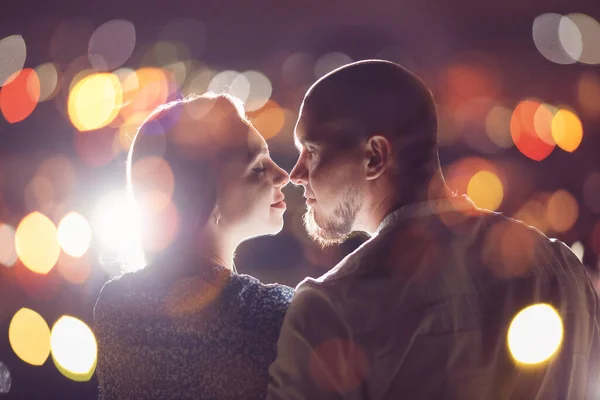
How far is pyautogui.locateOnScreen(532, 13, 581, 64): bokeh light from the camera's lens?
3949mm

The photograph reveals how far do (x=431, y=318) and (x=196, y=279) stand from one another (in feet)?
1.60

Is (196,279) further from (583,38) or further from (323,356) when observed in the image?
(583,38)

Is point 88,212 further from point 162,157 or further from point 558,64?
point 558,64

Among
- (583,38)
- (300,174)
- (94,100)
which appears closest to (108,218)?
(94,100)

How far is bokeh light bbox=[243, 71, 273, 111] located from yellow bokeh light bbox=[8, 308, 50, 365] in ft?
6.78

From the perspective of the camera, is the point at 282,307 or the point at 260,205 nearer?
the point at 282,307

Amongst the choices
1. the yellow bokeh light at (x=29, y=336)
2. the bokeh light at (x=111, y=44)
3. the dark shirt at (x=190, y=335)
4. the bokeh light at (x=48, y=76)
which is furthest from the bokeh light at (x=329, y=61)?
the dark shirt at (x=190, y=335)

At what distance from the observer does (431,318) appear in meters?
1.02

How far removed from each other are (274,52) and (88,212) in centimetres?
168

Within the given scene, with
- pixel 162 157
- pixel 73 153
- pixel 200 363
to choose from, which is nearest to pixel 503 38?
pixel 73 153

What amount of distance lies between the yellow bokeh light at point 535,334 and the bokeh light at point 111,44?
3246mm

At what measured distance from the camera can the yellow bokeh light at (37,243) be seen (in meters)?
3.96

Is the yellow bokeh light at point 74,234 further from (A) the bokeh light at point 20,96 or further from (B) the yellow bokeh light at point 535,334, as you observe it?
(B) the yellow bokeh light at point 535,334

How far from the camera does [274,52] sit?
3.92 meters
